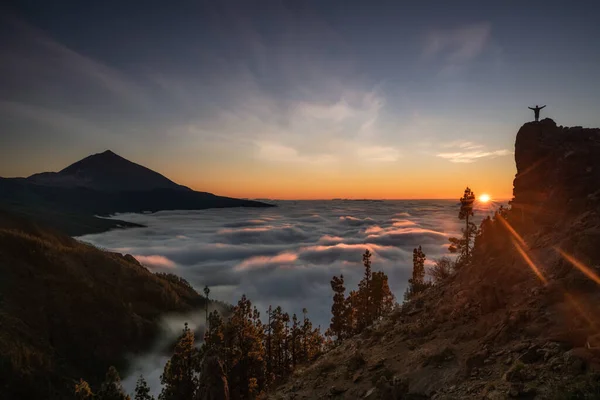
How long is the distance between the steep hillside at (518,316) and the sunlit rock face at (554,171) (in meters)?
0.10

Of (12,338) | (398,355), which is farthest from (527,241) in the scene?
(12,338)

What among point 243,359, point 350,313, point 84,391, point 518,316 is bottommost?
point 350,313

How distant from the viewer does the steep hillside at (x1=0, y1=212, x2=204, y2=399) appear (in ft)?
194

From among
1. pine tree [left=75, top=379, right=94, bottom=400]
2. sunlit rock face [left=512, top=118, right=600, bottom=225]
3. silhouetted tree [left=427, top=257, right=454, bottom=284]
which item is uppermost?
sunlit rock face [left=512, top=118, right=600, bottom=225]

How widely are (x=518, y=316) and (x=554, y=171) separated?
17303 millimetres

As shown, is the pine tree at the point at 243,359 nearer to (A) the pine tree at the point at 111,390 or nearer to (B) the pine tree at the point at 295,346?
(B) the pine tree at the point at 295,346

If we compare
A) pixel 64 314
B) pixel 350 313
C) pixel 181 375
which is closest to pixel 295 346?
pixel 350 313

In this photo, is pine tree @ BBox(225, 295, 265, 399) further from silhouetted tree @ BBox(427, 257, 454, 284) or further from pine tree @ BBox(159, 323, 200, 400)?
silhouetted tree @ BBox(427, 257, 454, 284)

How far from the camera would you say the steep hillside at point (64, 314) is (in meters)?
59.1

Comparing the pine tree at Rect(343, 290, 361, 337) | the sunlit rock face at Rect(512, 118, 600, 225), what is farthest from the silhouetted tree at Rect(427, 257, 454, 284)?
the sunlit rock face at Rect(512, 118, 600, 225)

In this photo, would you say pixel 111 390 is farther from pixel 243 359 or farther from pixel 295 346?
pixel 295 346

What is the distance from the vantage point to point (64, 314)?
258 feet

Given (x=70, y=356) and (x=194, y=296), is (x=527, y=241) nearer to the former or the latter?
(x=70, y=356)

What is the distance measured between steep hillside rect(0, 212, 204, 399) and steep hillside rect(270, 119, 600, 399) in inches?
2115
